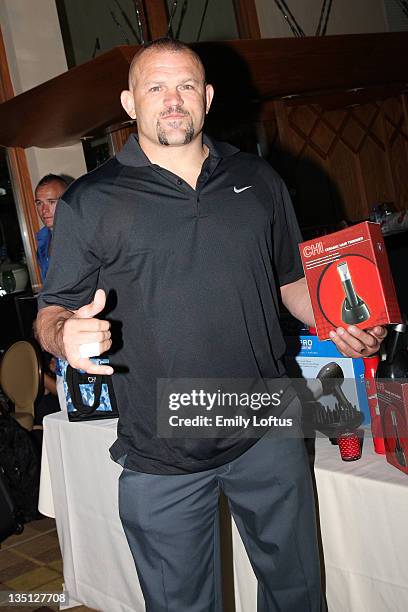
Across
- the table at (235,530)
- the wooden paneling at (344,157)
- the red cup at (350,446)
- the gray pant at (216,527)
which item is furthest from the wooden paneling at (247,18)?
the gray pant at (216,527)

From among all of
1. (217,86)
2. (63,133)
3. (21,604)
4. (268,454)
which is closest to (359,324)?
(268,454)

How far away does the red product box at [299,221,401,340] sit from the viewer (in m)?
1.46

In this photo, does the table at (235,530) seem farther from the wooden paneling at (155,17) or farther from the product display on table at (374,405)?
the wooden paneling at (155,17)

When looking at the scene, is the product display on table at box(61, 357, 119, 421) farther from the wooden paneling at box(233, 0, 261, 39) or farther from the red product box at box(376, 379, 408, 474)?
the wooden paneling at box(233, 0, 261, 39)

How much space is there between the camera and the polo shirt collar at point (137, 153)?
5.10 feet

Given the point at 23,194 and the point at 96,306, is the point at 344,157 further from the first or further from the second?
the point at 96,306

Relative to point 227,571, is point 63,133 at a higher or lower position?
higher

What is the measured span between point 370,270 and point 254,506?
21.9 inches

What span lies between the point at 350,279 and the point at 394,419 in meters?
0.33

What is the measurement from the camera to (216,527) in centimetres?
150

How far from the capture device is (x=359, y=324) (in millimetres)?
1500

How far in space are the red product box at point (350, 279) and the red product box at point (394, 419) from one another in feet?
0.54

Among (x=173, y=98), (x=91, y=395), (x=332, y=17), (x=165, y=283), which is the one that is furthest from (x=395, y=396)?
(x=332, y=17)

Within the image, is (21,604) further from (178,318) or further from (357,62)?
(357,62)
